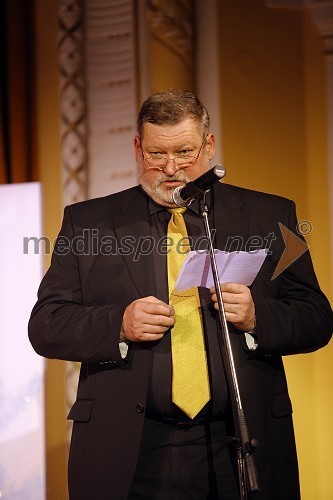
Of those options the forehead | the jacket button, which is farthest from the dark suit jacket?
the forehead

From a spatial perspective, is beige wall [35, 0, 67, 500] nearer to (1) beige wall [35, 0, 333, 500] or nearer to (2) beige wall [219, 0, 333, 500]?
(1) beige wall [35, 0, 333, 500]

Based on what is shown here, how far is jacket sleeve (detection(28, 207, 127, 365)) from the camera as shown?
79.7 inches

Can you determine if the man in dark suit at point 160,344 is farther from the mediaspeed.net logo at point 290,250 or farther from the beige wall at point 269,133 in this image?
the beige wall at point 269,133

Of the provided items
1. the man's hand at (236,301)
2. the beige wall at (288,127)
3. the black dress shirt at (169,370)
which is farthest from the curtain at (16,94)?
the man's hand at (236,301)

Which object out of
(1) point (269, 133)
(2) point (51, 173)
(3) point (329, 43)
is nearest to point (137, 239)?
(2) point (51, 173)

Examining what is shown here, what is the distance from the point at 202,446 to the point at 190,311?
1.24 feet

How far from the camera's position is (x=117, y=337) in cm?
201

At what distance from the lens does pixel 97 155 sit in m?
3.50

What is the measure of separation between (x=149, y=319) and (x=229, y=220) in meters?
0.51

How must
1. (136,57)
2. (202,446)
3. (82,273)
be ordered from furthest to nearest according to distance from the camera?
(136,57) < (82,273) < (202,446)

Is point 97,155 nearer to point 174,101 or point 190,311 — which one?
point 174,101

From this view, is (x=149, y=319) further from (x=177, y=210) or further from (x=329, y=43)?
(x=329, y=43)

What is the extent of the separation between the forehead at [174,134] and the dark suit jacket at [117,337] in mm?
227

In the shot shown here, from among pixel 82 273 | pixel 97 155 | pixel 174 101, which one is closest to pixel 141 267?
pixel 82 273
